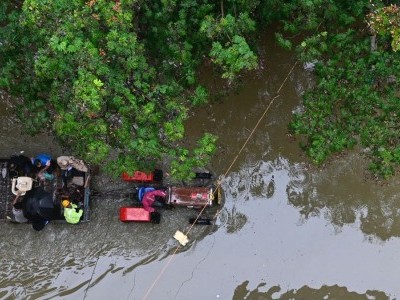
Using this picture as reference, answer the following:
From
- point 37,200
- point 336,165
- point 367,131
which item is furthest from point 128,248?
point 367,131

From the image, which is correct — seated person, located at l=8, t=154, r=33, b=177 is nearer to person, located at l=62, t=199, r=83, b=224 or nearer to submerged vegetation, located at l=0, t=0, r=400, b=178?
person, located at l=62, t=199, r=83, b=224

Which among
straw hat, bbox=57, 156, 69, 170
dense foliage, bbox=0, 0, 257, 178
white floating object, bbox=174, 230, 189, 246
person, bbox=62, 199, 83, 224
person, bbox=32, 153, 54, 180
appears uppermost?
dense foliage, bbox=0, 0, 257, 178

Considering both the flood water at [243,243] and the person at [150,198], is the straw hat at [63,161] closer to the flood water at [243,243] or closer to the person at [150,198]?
the flood water at [243,243]

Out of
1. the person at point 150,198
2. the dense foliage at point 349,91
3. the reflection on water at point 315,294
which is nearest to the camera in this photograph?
the dense foliage at point 349,91

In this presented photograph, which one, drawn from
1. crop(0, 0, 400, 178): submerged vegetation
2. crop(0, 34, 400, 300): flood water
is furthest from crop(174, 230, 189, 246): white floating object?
crop(0, 0, 400, 178): submerged vegetation

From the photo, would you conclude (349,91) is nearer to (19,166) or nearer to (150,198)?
(150,198)

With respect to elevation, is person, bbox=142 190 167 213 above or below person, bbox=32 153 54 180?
below

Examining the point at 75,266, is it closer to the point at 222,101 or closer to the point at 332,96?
the point at 222,101

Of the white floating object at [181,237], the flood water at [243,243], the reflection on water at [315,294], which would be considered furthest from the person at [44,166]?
the reflection on water at [315,294]
